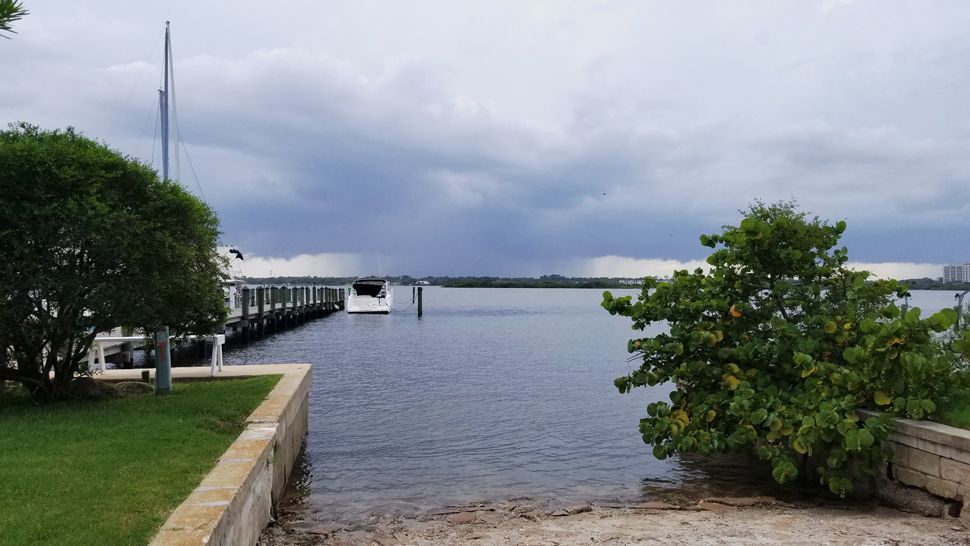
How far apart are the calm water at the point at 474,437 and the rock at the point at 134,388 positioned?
2799 millimetres

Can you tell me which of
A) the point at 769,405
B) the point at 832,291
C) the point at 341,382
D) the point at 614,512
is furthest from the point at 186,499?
the point at 341,382

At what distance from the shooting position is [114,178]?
1052cm

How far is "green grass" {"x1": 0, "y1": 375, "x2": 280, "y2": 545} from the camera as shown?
527cm

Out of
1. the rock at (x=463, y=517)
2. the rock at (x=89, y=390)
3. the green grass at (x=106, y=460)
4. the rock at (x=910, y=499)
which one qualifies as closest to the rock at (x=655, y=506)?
the rock at (x=463, y=517)

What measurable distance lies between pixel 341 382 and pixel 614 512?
15.3m

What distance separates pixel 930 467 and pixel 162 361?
10.5 m

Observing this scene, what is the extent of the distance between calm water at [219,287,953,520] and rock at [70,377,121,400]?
3208 mm

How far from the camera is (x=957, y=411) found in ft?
26.1

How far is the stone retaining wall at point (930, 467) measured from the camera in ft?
23.5

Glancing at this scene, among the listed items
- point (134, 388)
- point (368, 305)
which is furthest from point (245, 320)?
point (134, 388)

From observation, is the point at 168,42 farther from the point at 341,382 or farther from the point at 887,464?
the point at 887,464

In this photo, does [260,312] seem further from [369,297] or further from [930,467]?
[930,467]

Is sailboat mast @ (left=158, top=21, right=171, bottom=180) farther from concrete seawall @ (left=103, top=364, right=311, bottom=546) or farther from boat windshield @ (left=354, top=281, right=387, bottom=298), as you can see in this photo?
boat windshield @ (left=354, top=281, right=387, bottom=298)

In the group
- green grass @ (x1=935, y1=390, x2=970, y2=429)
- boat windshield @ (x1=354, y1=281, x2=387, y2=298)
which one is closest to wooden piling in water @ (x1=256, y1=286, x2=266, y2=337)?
boat windshield @ (x1=354, y1=281, x2=387, y2=298)
